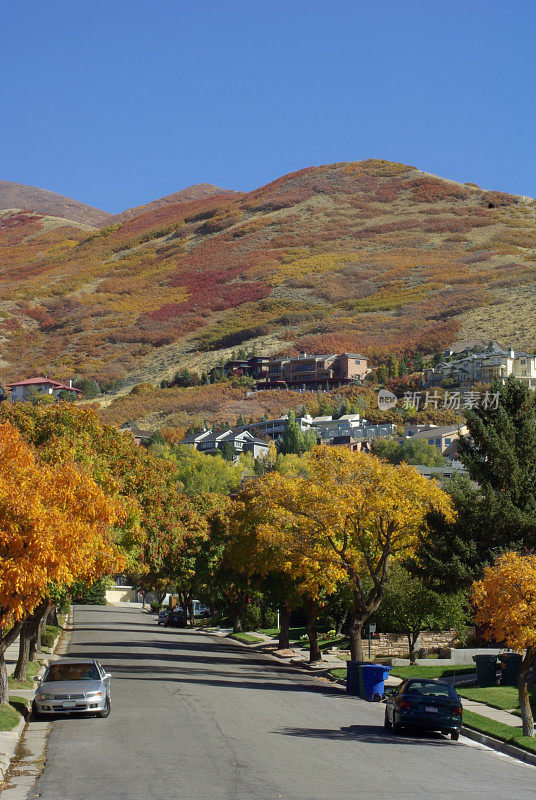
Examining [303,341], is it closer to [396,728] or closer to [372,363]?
[372,363]

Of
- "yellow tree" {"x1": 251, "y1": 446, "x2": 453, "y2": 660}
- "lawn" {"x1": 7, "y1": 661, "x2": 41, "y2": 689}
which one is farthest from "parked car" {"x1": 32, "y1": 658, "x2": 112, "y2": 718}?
"yellow tree" {"x1": 251, "y1": 446, "x2": 453, "y2": 660}

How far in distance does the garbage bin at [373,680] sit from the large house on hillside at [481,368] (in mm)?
108508

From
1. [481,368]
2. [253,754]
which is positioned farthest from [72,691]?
[481,368]

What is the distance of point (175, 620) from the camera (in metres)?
76.2

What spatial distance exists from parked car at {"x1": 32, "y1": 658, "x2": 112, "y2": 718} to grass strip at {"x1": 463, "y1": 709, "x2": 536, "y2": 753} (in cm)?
867

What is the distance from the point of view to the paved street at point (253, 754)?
1395 centimetres

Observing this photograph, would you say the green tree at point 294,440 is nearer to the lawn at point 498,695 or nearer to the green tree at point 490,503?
the green tree at point 490,503

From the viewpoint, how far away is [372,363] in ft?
572

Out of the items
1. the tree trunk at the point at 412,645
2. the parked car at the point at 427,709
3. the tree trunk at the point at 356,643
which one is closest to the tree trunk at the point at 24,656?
the tree trunk at the point at 356,643

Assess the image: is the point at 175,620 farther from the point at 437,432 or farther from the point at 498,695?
the point at 437,432

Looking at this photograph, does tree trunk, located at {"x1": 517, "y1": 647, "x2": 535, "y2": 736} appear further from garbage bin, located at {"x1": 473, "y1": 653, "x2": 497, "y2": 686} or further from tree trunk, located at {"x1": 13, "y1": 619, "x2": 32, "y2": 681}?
tree trunk, located at {"x1": 13, "y1": 619, "x2": 32, "y2": 681}

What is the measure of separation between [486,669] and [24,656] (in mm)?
14898

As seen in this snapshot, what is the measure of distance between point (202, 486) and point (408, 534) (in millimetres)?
66542

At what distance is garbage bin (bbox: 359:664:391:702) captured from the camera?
29.1m
